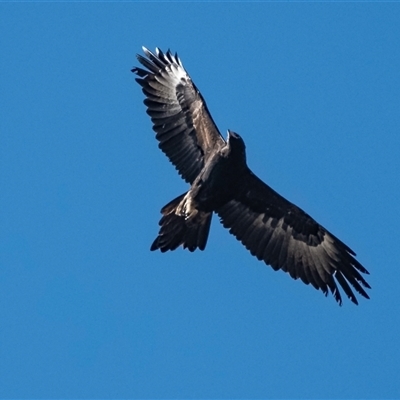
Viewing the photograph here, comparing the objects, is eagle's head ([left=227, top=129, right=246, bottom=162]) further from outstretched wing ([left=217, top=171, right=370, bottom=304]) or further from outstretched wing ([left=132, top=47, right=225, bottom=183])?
outstretched wing ([left=217, top=171, right=370, bottom=304])

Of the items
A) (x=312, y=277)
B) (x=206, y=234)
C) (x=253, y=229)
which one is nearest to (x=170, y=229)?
(x=206, y=234)

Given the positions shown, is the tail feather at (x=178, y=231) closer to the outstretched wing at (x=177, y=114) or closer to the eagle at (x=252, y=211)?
the eagle at (x=252, y=211)

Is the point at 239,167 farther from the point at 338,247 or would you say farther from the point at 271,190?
the point at 338,247

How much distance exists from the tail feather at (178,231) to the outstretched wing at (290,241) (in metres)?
0.83

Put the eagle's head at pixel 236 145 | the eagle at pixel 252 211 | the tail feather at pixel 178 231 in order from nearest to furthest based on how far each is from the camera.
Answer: the eagle's head at pixel 236 145, the tail feather at pixel 178 231, the eagle at pixel 252 211

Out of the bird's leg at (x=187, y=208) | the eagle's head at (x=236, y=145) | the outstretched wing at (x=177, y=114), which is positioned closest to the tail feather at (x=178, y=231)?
the bird's leg at (x=187, y=208)

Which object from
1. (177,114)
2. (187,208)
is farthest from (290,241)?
(177,114)

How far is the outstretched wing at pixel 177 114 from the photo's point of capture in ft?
45.5

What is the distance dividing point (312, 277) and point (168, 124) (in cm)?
323

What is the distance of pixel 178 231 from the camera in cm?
1313

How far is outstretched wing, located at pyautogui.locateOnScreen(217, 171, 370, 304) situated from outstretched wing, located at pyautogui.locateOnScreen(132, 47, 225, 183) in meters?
0.90

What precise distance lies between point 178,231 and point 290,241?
2030 mm

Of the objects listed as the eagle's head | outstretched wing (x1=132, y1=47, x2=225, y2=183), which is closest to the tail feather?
outstretched wing (x1=132, y1=47, x2=225, y2=183)

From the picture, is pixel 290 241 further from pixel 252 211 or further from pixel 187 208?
pixel 187 208
